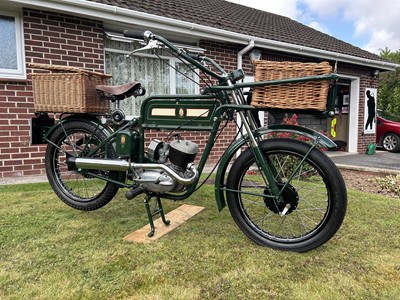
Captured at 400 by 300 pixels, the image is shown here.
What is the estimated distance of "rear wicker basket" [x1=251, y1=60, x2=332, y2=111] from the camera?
1775 millimetres

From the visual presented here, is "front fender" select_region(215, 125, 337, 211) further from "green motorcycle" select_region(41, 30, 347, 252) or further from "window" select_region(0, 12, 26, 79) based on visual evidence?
"window" select_region(0, 12, 26, 79)

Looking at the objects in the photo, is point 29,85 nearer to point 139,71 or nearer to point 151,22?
point 139,71

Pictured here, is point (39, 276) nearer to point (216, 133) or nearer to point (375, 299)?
point (216, 133)

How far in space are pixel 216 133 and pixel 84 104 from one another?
3.56 ft

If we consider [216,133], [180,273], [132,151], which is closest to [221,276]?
[180,273]

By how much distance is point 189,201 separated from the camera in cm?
318

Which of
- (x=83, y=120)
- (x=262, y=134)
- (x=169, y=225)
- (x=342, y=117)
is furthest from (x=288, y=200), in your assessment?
(x=342, y=117)

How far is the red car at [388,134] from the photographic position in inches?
380

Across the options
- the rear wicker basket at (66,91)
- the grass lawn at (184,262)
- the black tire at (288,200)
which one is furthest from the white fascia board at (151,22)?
the black tire at (288,200)

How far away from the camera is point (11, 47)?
4.21 metres

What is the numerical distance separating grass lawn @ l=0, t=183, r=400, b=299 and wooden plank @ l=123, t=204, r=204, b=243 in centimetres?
7

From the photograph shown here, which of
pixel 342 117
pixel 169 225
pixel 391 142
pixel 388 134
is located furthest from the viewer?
pixel 388 134

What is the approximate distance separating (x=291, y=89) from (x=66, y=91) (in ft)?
5.60

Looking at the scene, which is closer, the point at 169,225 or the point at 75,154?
the point at 169,225
